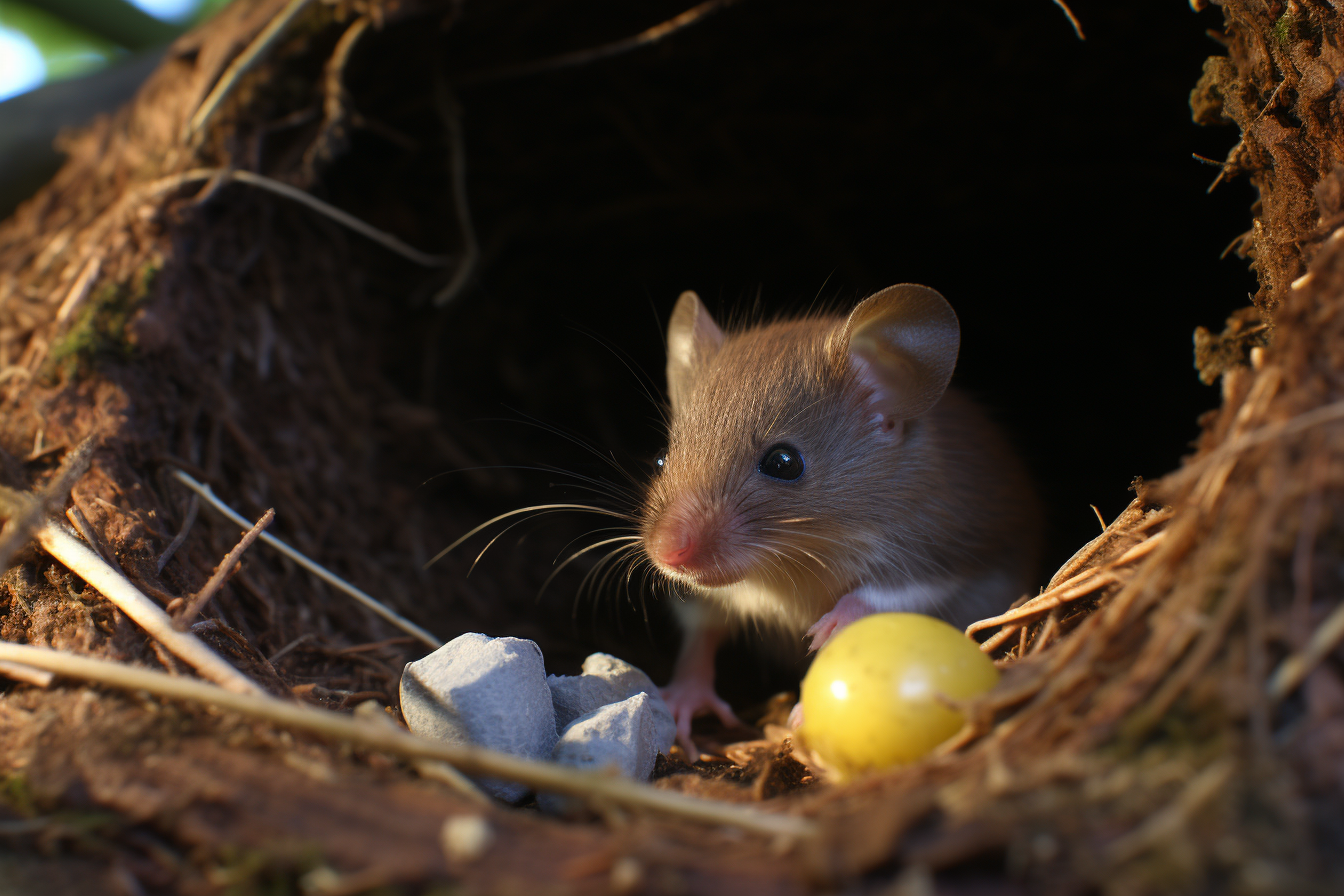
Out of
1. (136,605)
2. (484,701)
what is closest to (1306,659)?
(484,701)

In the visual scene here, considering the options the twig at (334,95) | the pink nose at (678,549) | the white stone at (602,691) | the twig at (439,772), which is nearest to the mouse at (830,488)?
the pink nose at (678,549)

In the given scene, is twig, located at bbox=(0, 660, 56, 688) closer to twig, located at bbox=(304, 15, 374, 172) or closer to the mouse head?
the mouse head

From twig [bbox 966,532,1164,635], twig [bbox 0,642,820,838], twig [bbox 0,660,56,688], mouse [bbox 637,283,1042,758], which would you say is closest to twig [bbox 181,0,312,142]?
mouse [bbox 637,283,1042,758]

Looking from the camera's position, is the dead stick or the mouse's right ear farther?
the mouse's right ear

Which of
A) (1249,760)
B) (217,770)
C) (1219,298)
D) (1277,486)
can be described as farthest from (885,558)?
(1219,298)

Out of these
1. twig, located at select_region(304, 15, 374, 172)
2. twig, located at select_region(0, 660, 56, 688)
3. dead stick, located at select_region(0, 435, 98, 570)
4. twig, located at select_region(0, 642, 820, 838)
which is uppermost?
twig, located at select_region(304, 15, 374, 172)

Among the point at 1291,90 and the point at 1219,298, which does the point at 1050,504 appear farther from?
the point at 1291,90

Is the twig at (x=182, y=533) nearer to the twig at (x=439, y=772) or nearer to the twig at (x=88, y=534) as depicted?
the twig at (x=88, y=534)

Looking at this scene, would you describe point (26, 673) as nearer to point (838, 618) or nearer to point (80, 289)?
point (80, 289)
